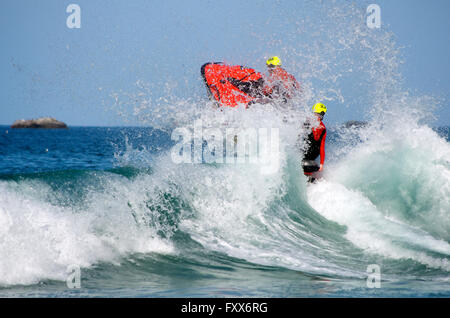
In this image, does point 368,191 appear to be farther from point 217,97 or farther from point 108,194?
point 108,194

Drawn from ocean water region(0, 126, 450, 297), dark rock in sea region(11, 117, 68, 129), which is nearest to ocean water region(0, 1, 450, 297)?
ocean water region(0, 126, 450, 297)

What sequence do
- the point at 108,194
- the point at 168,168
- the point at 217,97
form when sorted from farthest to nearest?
the point at 217,97, the point at 168,168, the point at 108,194

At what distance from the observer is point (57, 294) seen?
14.2 feet

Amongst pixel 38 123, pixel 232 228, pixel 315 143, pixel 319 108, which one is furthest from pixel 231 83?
pixel 38 123

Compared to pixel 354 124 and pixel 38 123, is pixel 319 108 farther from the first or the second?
pixel 38 123

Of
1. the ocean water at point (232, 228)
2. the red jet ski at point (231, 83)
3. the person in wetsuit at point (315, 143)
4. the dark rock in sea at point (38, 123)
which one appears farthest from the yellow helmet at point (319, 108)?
the dark rock in sea at point (38, 123)

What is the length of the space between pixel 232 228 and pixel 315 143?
2.66 metres

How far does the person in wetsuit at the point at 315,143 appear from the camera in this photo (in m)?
8.62

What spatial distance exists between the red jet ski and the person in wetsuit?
1.42 m

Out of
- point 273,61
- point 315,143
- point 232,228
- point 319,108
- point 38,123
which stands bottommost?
point 232,228

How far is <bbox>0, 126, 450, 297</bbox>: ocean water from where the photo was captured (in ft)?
16.1

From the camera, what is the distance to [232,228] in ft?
23.3

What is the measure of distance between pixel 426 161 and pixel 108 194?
21.3 feet

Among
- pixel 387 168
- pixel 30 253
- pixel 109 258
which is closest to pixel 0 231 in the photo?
pixel 30 253
